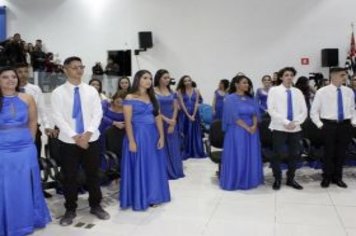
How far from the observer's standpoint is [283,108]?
5254 millimetres

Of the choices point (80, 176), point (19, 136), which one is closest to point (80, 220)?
point (80, 176)

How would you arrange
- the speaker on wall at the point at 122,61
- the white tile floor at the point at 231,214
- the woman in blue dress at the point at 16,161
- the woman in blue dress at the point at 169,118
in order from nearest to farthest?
the woman in blue dress at the point at 16,161 → the white tile floor at the point at 231,214 → the woman in blue dress at the point at 169,118 → the speaker on wall at the point at 122,61

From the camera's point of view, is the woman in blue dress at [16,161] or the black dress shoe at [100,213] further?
the black dress shoe at [100,213]

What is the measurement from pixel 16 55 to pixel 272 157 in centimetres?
877

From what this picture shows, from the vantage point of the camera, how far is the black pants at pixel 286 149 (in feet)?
17.3

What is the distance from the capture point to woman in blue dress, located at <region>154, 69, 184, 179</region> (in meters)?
5.98

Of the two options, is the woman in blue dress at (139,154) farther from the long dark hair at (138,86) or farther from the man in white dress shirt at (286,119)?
the man in white dress shirt at (286,119)

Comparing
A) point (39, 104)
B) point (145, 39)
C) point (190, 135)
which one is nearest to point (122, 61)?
point (145, 39)

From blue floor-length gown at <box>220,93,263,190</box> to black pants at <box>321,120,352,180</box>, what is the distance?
34.3 inches

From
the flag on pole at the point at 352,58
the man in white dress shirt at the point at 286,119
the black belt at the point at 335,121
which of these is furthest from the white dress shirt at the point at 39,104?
the flag on pole at the point at 352,58

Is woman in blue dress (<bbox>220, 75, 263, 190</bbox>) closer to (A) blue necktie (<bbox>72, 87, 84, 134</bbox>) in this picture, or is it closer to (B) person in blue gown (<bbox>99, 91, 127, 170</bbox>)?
(B) person in blue gown (<bbox>99, 91, 127, 170</bbox>)

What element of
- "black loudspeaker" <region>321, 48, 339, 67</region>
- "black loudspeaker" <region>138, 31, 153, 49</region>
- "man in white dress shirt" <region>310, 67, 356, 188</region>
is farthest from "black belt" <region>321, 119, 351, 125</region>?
"black loudspeaker" <region>138, 31, 153, 49</region>

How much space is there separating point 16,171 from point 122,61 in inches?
400

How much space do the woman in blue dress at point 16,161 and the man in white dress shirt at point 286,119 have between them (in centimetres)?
297
